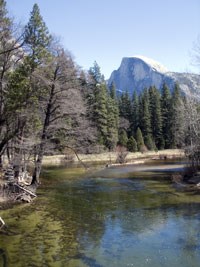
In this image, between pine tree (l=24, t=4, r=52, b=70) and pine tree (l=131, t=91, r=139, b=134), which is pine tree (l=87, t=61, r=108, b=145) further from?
pine tree (l=24, t=4, r=52, b=70)

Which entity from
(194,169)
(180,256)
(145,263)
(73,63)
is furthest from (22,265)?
(194,169)

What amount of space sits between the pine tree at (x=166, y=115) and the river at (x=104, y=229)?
55.4 metres

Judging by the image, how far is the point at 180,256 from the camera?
11836 millimetres

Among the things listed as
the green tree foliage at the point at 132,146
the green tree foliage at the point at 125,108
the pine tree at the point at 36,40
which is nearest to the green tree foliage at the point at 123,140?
the green tree foliage at the point at 132,146

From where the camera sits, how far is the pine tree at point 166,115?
265 ft

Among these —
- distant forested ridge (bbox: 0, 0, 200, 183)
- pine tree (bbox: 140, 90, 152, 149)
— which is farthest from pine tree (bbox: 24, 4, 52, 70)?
pine tree (bbox: 140, 90, 152, 149)

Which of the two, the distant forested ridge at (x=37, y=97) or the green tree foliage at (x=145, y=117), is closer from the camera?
the distant forested ridge at (x=37, y=97)

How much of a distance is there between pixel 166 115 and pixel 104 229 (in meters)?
70.9

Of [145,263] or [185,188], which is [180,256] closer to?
[145,263]

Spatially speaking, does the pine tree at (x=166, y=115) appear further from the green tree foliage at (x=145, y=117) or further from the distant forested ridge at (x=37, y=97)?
the distant forested ridge at (x=37, y=97)

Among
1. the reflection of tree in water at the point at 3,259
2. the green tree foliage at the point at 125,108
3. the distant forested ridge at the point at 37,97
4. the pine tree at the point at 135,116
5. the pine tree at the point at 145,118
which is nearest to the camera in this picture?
the reflection of tree in water at the point at 3,259

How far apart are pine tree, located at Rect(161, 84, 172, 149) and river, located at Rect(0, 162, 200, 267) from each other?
55.4m

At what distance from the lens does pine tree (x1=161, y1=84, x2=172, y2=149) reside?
265ft

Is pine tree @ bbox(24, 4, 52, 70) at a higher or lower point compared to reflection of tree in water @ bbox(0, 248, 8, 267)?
higher
